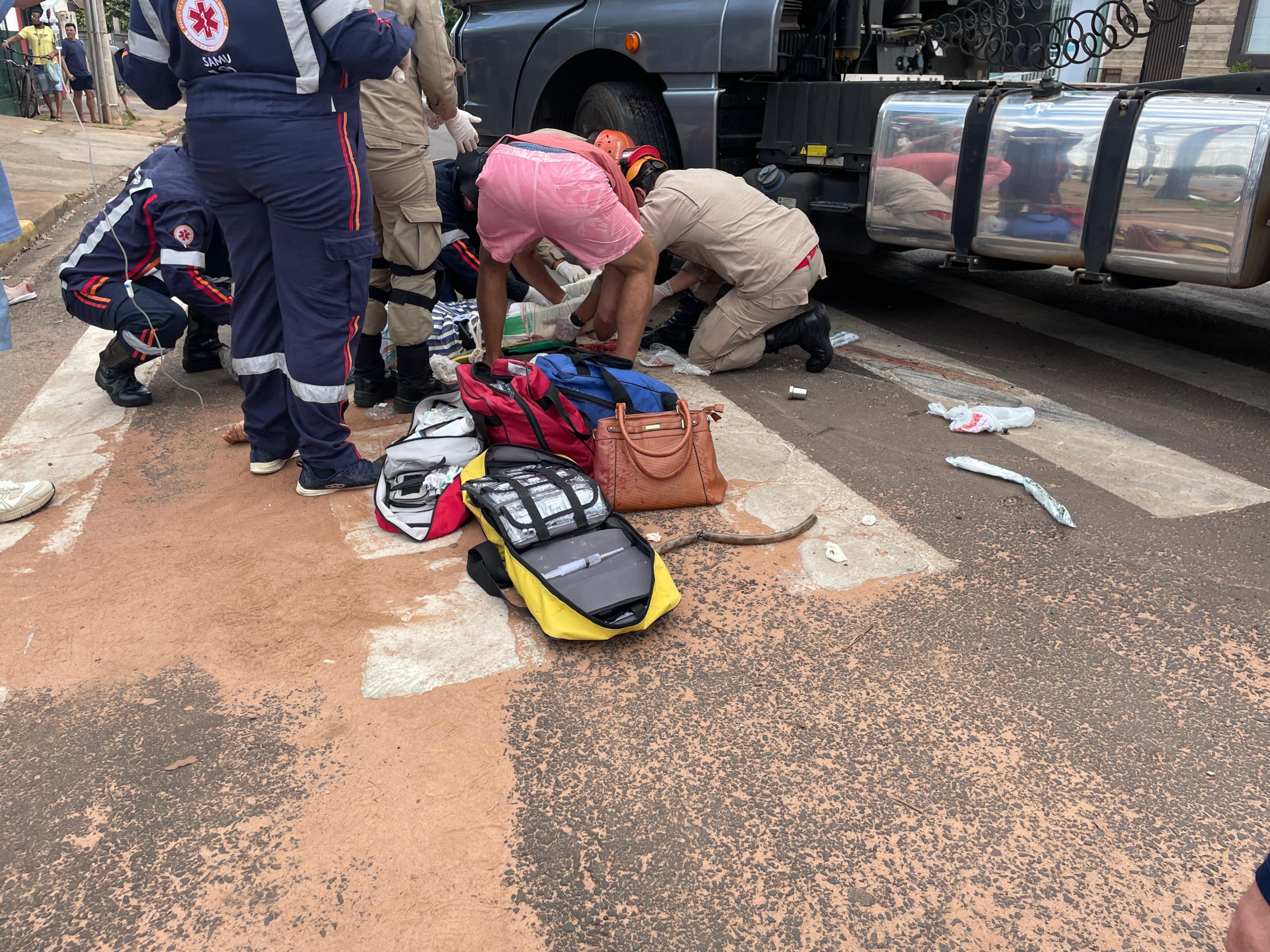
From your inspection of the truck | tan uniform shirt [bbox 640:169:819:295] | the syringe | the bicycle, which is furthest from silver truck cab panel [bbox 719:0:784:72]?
the bicycle

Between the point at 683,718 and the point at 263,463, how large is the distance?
207cm

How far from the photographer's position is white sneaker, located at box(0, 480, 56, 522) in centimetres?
314

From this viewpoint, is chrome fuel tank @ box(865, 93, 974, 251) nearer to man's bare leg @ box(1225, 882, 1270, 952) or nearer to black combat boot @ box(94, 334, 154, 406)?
black combat boot @ box(94, 334, 154, 406)

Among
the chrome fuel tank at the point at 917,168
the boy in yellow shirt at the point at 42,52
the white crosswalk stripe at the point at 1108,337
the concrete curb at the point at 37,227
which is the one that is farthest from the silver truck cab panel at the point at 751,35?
the boy in yellow shirt at the point at 42,52

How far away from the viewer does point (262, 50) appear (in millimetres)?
2707

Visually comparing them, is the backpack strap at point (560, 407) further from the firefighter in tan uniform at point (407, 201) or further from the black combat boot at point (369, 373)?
the black combat boot at point (369, 373)

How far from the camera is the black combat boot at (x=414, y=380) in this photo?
3.95 meters

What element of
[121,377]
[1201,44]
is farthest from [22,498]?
[1201,44]

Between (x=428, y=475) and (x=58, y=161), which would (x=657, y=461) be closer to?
(x=428, y=475)

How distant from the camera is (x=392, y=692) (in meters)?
2.29

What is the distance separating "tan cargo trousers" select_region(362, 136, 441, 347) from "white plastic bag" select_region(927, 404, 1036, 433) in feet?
7.23

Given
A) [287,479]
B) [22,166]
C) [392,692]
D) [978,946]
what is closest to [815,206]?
[287,479]

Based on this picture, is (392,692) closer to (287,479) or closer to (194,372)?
(287,479)

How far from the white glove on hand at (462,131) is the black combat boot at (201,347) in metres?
1.48
